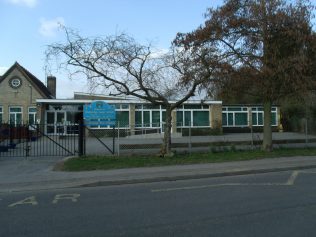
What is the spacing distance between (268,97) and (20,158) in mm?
11192

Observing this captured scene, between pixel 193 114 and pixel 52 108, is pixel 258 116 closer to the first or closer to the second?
pixel 193 114

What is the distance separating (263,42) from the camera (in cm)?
1802

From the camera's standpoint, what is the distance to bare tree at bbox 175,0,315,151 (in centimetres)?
1738

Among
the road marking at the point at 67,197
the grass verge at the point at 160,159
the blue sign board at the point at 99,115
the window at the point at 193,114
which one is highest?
the window at the point at 193,114

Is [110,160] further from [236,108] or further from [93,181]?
[236,108]

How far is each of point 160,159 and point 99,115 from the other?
372 cm

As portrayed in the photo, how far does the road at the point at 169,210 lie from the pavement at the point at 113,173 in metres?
0.83

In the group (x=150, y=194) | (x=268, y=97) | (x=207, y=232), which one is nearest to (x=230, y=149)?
(x=268, y=97)

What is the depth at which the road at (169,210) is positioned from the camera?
688 cm

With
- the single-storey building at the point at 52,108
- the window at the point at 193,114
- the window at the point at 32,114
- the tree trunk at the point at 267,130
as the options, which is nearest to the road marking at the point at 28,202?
the tree trunk at the point at 267,130

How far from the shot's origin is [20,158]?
731 inches

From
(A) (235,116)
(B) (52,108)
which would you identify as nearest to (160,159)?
(B) (52,108)

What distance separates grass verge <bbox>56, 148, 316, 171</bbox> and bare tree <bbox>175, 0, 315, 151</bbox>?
9.24ft

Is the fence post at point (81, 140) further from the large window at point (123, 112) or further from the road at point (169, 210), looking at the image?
the large window at point (123, 112)
